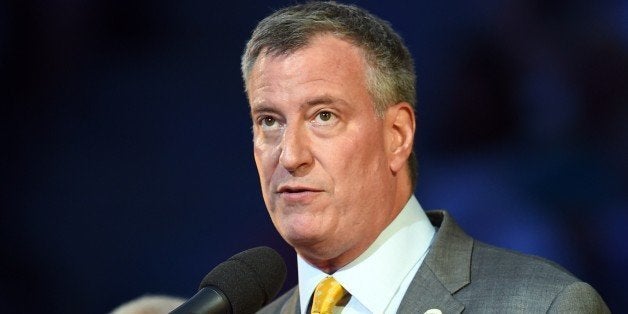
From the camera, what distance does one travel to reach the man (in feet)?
9.26

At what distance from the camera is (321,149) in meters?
2.82

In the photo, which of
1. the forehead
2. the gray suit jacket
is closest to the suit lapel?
the gray suit jacket

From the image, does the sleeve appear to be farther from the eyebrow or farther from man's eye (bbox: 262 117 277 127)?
man's eye (bbox: 262 117 277 127)

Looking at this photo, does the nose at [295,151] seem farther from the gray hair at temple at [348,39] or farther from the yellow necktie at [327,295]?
the yellow necktie at [327,295]

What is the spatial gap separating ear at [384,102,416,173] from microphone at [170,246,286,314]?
469 mm

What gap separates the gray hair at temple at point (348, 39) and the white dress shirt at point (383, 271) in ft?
1.08

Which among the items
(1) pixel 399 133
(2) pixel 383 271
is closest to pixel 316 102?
(1) pixel 399 133

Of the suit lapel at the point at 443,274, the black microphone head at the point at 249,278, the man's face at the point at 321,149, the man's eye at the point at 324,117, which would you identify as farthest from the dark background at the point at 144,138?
the black microphone head at the point at 249,278

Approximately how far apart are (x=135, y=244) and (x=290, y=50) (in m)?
2.07

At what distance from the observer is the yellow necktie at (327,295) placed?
2.96 metres

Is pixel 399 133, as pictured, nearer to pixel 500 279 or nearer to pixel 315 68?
pixel 315 68

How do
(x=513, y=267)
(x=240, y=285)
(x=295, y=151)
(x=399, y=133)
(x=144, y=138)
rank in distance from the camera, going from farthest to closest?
1. (x=144, y=138)
2. (x=399, y=133)
3. (x=513, y=267)
4. (x=295, y=151)
5. (x=240, y=285)

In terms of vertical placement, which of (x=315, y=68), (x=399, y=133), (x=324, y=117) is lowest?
(x=399, y=133)

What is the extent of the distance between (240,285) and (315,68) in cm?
67
